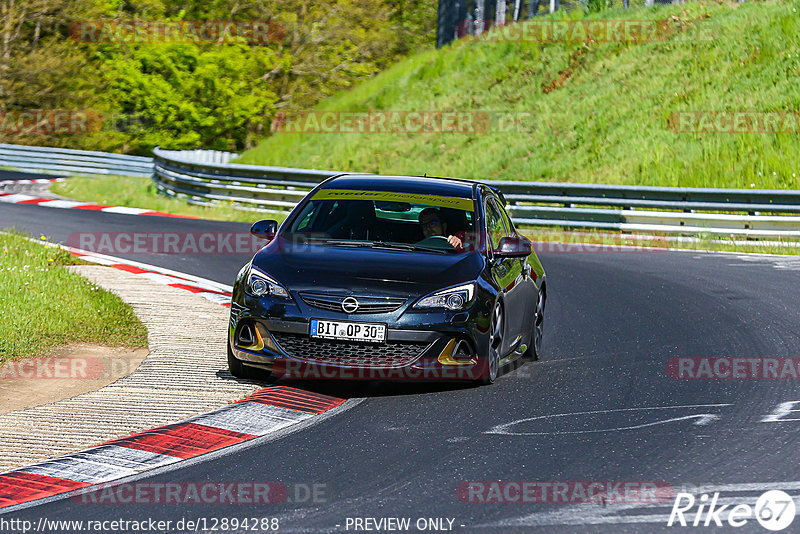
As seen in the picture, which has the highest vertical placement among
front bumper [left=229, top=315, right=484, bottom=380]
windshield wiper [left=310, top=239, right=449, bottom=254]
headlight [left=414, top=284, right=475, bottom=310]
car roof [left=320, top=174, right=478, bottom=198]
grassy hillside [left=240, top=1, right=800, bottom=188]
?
grassy hillside [left=240, top=1, right=800, bottom=188]

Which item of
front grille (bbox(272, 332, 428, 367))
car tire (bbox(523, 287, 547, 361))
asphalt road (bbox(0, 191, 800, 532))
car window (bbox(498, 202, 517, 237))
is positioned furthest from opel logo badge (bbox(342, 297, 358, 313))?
car window (bbox(498, 202, 517, 237))

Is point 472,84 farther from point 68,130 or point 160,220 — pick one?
point 68,130

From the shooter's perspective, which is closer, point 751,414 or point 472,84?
point 751,414

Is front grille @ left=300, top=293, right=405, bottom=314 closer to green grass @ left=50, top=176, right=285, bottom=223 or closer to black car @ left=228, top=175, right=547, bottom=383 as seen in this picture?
black car @ left=228, top=175, right=547, bottom=383

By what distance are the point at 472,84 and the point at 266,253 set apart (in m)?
28.2

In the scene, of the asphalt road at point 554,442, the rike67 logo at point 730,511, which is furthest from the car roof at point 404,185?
the rike67 logo at point 730,511

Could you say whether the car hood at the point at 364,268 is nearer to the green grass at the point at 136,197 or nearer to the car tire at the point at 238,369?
the car tire at the point at 238,369

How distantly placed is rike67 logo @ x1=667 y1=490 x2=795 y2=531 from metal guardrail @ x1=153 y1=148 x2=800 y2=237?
1486cm

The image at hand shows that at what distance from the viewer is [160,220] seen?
21766 mm

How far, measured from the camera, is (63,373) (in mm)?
8664

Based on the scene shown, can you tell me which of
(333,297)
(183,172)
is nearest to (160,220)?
(183,172)

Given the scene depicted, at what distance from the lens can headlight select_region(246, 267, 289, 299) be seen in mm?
8013

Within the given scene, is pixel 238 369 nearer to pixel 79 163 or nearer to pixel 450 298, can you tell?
pixel 450 298

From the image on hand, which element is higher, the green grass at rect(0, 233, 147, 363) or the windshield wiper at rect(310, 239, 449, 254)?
the windshield wiper at rect(310, 239, 449, 254)
